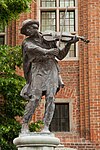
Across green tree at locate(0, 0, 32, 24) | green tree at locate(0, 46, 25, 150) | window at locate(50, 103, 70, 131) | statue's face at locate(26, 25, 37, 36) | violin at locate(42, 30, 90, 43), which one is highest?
green tree at locate(0, 0, 32, 24)

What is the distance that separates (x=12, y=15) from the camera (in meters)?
14.1

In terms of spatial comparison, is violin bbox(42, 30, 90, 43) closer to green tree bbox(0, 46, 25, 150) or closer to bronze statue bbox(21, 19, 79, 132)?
bronze statue bbox(21, 19, 79, 132)

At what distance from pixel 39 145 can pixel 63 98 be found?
9134mm

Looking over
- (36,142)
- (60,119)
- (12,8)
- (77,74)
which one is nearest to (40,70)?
(36,142)

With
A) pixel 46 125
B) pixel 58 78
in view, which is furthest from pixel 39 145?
pixel 58 78

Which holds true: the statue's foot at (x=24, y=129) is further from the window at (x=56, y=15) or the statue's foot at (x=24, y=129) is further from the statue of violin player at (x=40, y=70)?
the window at (x=56, y=15)

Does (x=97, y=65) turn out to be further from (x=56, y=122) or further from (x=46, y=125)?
(x=46, y=125)

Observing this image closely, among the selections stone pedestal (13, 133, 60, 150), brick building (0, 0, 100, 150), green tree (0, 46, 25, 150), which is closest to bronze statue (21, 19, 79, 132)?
stone pedestal (13, 133, 60, 150)

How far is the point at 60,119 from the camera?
16.5 metres

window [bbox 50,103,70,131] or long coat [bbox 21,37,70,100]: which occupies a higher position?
long coat [bbox 21,37,70,100]

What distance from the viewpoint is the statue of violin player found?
26.2 feet

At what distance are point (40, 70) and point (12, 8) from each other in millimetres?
6138

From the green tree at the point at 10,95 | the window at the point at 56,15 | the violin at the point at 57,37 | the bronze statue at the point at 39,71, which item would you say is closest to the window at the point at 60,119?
the green tree at the point at 10,95

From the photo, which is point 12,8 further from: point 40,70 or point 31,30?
point 40,70
